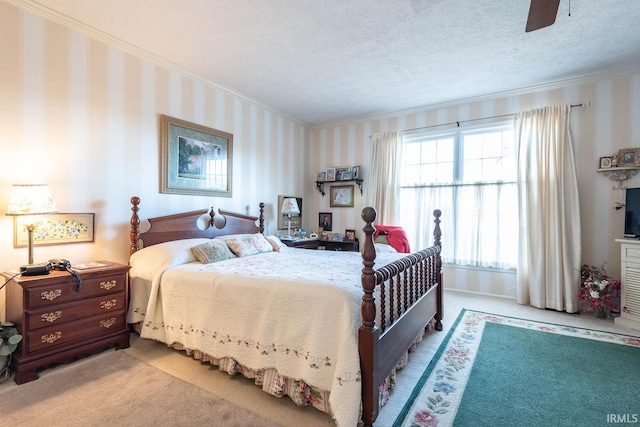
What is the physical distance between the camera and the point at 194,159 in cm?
356

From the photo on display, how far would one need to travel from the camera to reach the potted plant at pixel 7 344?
6.40 feet

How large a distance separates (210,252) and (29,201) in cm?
133

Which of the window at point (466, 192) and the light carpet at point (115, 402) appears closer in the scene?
the light carpet at point (115, 402)

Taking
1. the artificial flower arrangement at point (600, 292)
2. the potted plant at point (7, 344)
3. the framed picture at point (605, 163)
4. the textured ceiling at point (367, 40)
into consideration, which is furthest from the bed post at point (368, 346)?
the framed picture at point (605, 163)

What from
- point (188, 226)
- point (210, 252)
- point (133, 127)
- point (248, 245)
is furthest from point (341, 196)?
point (133, 127)

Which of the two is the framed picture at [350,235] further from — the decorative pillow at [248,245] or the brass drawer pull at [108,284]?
the brass drawer pull at [108,284]

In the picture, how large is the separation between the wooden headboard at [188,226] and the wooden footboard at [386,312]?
230cm

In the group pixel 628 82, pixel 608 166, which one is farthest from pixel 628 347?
pixel 628 82

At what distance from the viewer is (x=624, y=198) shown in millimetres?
3342

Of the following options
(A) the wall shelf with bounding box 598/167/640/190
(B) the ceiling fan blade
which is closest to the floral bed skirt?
(B) the ceiling fan blade

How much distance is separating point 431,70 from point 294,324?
3140 millimetres

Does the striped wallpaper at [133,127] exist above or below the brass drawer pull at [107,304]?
above

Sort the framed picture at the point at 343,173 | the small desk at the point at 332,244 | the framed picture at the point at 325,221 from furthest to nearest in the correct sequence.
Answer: the framed picture at the point at 325,221, the framed picture at the point at 343,173, the small desk at the point at 332,244

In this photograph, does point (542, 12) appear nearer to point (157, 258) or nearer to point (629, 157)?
point (629, 157)
